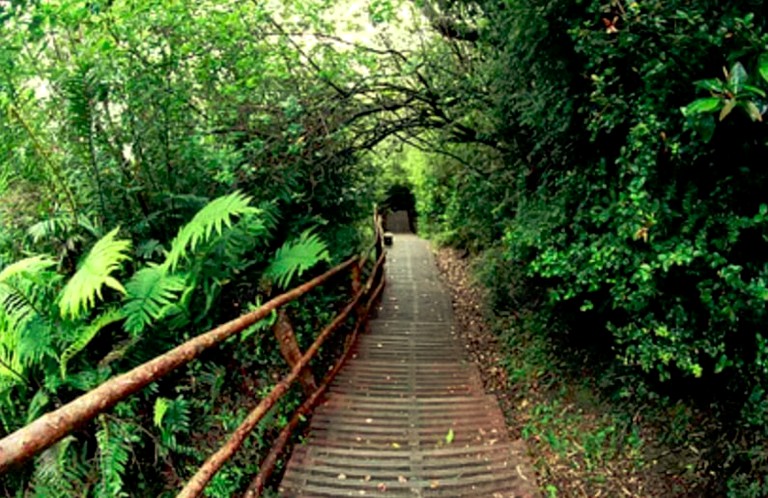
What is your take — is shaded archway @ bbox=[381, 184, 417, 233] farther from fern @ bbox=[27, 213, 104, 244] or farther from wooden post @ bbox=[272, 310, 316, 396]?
wooden post @ bbox=[272, 310, 316, 396]

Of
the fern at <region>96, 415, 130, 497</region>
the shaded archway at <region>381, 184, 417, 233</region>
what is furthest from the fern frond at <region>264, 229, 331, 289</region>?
the shaded archway at <region>381, 184, 417, 233</region>

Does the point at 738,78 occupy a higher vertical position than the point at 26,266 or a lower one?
higher

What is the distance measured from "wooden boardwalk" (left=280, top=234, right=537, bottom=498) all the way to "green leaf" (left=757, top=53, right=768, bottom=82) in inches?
92.1

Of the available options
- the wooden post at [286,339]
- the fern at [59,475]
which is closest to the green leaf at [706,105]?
the wooden post at [286,339]

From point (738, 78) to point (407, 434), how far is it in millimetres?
2717

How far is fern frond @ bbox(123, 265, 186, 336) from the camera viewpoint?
3406mm

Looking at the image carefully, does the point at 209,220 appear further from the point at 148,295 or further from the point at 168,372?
the point at 168,372

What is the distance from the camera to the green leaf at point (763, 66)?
1896mm

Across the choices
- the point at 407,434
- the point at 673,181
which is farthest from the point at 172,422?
the point at 673,181

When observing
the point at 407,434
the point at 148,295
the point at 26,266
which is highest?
the point at 26,266

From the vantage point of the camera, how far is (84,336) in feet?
11.3

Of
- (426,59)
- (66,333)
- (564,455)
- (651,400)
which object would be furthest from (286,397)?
(426,59)

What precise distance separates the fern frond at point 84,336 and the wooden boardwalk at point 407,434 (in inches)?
62.2

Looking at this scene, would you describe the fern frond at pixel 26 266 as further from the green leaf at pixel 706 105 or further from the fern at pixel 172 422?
the green leaf at pixel 706 105
